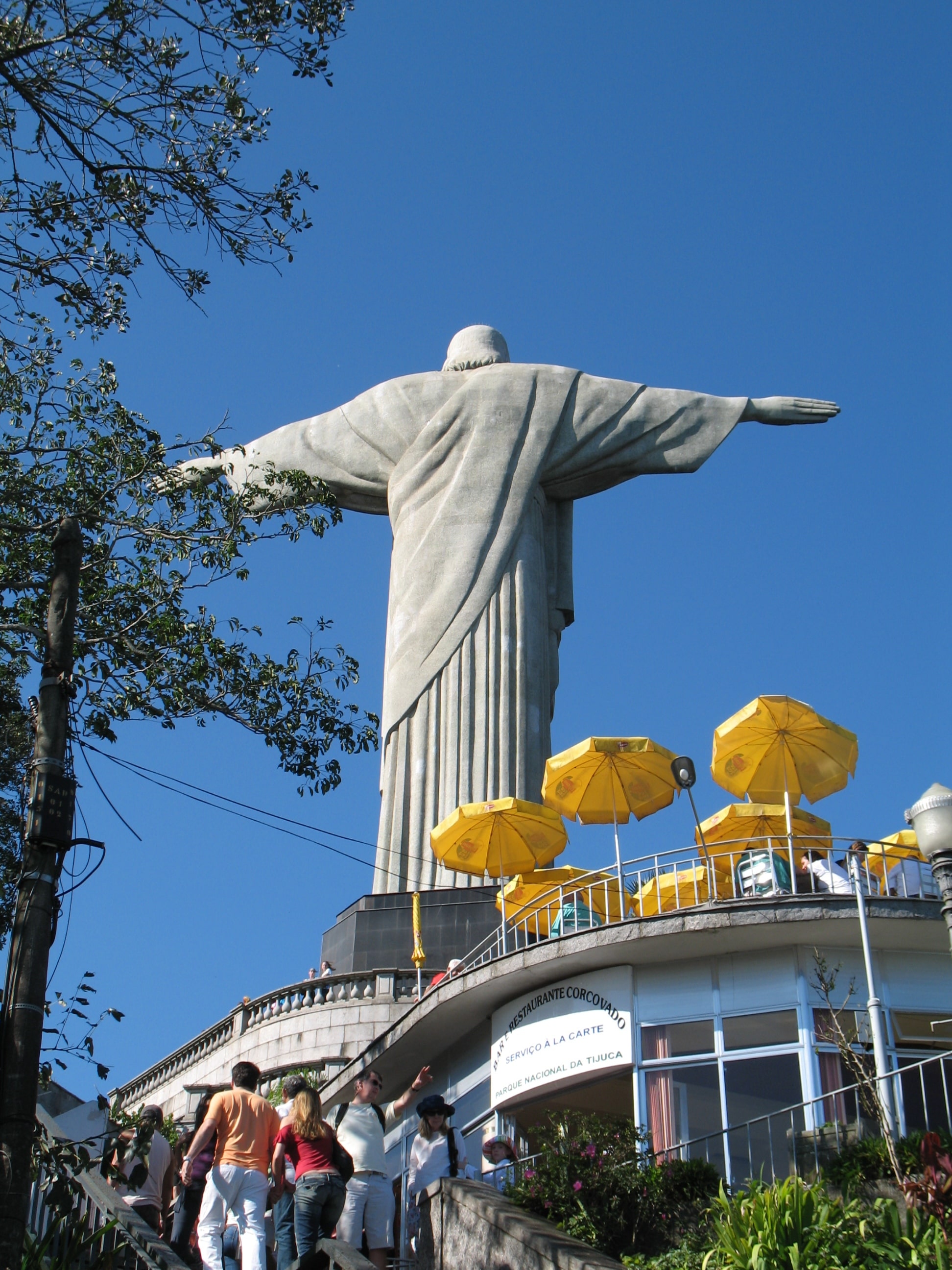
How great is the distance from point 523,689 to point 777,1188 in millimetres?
15768

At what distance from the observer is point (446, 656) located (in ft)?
83.7

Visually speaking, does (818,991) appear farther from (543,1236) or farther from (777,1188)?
(543,1236)

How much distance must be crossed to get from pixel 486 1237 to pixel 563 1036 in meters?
5.97

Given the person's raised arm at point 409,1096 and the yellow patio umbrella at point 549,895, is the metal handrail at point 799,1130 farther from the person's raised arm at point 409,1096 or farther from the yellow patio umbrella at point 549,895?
the yellow patio umbrella at point 549,895

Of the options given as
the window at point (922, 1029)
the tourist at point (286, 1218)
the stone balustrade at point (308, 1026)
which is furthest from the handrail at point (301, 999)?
the tourist at point (286, 1218)

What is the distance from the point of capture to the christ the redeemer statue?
81.4 feet

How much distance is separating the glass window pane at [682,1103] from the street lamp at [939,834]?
6563 mm

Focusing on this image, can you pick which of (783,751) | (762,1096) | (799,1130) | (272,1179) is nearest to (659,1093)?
(762,1096)

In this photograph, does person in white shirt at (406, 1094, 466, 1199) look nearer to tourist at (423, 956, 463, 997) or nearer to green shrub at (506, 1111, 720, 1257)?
green shrub at (506, 1111, 720, 1257)

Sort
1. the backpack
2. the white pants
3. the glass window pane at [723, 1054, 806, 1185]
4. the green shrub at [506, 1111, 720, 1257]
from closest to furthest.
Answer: the white pants, the backpack, the green shrub at [506, 1111, 720, 1257], the glass window pane at [723, 1054, 806, 1185]

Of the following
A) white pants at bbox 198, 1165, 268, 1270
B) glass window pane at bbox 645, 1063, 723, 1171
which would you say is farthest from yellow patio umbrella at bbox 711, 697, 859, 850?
white pants at bbox 198, 1165, 268, 1270

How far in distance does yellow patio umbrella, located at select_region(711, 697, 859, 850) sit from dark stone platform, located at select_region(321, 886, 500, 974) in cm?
528

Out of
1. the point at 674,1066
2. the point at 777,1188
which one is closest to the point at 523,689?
the point at 674,1066

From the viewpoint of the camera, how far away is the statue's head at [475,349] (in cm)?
2850
